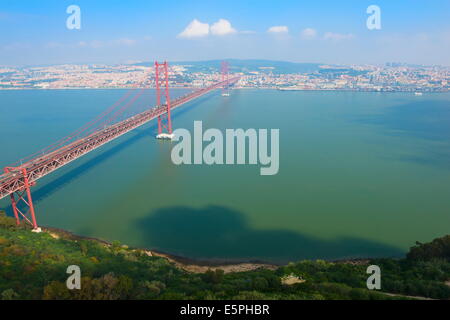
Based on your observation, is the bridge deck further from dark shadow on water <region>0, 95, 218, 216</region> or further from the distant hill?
the distant hill

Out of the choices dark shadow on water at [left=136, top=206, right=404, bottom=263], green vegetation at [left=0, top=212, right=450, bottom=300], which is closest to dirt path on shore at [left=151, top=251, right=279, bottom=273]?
dark shadow on water at [left=136, top=206, right=404, bottom=263]

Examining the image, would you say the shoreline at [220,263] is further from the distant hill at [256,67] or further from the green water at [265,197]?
the distant hill at [256,67]

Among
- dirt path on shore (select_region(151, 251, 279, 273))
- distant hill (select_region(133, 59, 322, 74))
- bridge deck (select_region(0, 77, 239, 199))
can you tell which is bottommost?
dirt path on shore (select_region(151, 251, 279, 273))

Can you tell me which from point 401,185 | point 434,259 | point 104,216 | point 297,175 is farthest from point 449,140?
point 104,216

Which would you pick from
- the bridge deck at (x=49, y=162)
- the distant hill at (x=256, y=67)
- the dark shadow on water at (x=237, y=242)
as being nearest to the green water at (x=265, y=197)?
the dark shadow on water at (x=237, y=242)

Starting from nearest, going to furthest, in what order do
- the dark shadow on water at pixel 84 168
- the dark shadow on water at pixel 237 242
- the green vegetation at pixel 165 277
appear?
the green vegetation at pixel 165 277, the dark shadow on water at pixel 237 242, the dark shadow on water at pixel 84 168
